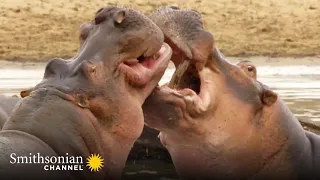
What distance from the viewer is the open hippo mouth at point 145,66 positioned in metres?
3.69

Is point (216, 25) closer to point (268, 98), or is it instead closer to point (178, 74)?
point (268, 98)

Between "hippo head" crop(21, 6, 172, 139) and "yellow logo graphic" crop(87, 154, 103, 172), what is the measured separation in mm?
158

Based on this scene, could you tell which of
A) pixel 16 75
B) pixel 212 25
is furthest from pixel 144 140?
pixel 212 25

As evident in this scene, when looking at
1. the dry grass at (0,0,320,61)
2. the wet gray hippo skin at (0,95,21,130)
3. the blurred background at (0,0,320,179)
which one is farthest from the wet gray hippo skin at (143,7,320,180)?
the dry grass at (0,0,320,61)

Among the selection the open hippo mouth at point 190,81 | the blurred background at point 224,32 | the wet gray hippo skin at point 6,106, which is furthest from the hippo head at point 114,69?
the blurred background at point 224,32

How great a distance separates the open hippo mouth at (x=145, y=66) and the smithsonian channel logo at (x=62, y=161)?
0.42 metres

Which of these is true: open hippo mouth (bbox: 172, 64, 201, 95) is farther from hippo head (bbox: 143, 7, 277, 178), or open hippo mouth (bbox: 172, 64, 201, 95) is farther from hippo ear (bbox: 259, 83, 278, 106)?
hippo ear (bbox: 259, 83, 278, 106)

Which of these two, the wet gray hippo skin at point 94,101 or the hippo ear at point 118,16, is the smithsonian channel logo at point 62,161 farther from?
the hippo ear at point 118,16

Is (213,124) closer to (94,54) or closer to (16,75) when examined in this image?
(94,54)

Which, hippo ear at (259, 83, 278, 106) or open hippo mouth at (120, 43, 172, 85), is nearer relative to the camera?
open hippo mouth at (120, 43, 172, 85)

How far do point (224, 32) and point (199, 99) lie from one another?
19341mm

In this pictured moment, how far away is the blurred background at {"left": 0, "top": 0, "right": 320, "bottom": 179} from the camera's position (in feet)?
63.2

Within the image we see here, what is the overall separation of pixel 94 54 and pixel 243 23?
830 inches

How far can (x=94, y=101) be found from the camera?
11.6 ft
